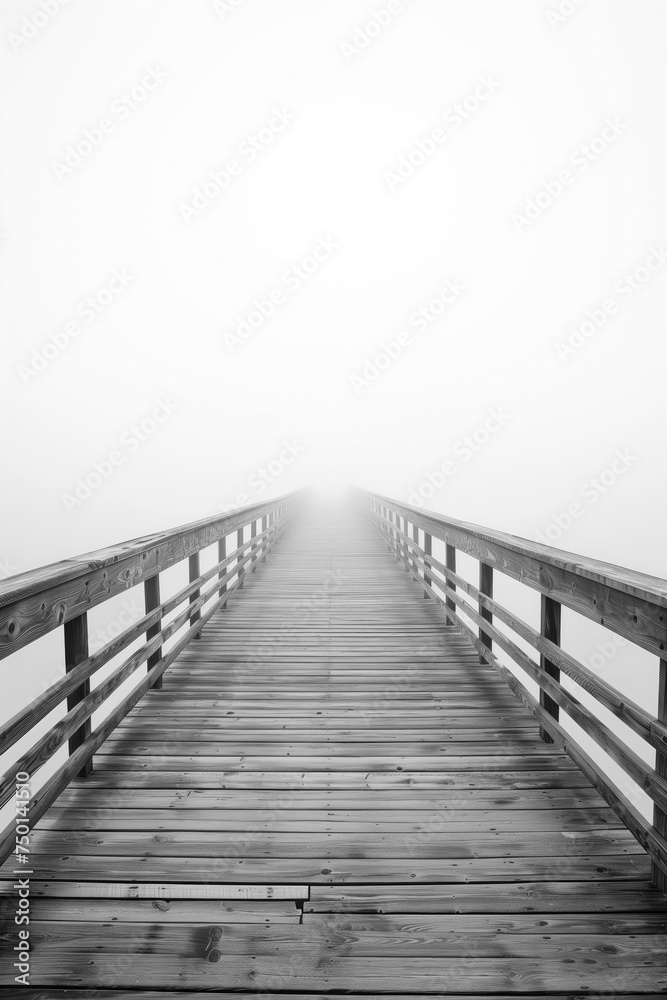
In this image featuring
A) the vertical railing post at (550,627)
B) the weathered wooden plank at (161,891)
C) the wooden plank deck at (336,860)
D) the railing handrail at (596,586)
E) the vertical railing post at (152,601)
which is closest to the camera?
the wooden plank deck at (336,860)

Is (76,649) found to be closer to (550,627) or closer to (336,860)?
(336,860)

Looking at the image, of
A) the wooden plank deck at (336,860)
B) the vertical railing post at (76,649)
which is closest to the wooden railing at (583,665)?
the wooden plank deck at (336,860)

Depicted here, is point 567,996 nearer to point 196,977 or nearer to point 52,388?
point 196,977

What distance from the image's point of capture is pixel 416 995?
5.40ft

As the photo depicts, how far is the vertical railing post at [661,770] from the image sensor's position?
180cm

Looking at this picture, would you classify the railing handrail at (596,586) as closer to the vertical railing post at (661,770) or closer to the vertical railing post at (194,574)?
the vertical railing post at (661,770)

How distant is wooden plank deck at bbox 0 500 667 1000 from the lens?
1.71 metres

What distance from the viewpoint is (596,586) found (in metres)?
2.26

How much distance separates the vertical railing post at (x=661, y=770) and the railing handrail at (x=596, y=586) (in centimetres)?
9

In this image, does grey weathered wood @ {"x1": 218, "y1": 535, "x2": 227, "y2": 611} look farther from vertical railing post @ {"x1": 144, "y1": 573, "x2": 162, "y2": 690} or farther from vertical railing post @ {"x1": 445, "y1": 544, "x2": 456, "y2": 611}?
vertical railing post @ {"x1": 445, "y1": 544, "x2": 456, "y2": 611}

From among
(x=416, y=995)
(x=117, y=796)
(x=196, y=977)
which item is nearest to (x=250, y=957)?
(x=196, y=977)

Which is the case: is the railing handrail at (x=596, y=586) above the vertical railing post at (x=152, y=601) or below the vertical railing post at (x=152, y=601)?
above

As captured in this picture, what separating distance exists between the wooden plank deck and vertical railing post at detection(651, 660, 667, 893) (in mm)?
57

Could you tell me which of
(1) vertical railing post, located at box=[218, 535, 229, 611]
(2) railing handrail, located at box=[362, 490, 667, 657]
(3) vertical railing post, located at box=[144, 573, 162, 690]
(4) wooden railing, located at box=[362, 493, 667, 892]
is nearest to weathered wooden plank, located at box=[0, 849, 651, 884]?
(4) wooden railing, located at box=[362, 493, 667, 892]
